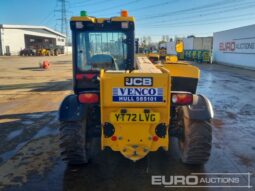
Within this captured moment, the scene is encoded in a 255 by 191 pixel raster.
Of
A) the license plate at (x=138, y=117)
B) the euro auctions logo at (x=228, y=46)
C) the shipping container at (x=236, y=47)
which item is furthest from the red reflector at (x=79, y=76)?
the euro auctions logo at (x=228, y=46)

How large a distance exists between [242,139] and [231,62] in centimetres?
2564

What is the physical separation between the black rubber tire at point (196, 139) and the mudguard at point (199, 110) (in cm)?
8

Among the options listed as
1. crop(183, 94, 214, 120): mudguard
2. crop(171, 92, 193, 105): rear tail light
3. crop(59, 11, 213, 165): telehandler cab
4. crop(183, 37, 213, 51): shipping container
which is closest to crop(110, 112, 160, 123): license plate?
crop(59, 11, 213, 165): telehandler cab

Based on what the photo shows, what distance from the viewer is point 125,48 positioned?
5738mm

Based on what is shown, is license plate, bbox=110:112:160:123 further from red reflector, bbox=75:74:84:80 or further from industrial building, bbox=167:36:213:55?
industrial building, bbox=167:36:213:55

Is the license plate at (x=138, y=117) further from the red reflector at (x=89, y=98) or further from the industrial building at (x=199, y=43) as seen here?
the industrial building at (x=199, y=43)

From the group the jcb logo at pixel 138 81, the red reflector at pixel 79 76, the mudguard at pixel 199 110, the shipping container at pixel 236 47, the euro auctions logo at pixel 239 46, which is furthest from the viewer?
the shipping container at pixel 236 47

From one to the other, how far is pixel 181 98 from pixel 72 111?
1.70 metres

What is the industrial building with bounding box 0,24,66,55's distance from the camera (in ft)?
193

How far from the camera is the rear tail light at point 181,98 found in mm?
4039

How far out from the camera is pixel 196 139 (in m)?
4.22

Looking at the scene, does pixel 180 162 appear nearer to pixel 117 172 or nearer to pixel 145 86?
pixel 117 172

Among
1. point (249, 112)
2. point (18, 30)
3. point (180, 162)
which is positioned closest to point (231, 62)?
point (249, 112)

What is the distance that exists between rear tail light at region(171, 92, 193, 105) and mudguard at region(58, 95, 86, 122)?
1.43 meters
